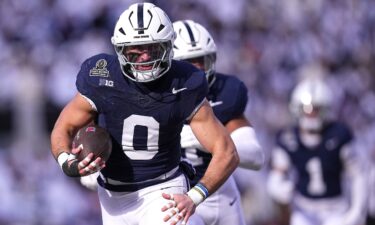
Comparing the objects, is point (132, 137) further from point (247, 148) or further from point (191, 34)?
point (191, 34)

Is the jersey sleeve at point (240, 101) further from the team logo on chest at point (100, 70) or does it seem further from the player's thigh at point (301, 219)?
the player's thigh at point (301, 219)

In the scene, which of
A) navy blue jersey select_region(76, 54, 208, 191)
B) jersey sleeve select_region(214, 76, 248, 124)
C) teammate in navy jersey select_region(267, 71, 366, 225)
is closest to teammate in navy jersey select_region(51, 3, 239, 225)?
navy blue jersey select_region(76, 54, 208, 191)

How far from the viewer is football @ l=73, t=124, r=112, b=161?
4.52 m

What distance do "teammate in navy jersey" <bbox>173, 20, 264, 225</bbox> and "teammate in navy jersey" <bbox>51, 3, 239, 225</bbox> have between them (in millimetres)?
731

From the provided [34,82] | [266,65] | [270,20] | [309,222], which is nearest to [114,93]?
[309,222]

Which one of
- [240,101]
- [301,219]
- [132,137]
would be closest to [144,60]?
[132,137]

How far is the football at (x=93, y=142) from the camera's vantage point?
4522 mm

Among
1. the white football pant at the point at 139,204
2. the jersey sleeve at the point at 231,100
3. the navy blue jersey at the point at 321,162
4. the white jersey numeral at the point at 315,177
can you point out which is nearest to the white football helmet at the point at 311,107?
the navy blue jersey at the point at 321,162

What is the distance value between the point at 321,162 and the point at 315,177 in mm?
147

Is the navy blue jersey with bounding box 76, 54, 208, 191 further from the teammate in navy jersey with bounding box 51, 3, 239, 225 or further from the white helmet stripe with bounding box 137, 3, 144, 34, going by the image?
the white helmet stripe with bounding box 137, 3, 144, 34

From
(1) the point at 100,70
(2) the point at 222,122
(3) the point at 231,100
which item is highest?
(1) the point at 100,70

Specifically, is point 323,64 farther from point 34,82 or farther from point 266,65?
point 34,82

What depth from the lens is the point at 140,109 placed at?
4.68m

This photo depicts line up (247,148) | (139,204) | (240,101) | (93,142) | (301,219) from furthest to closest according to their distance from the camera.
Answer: (301,219)
(240,101)
(247,148)
(139,204)
(93,142)
